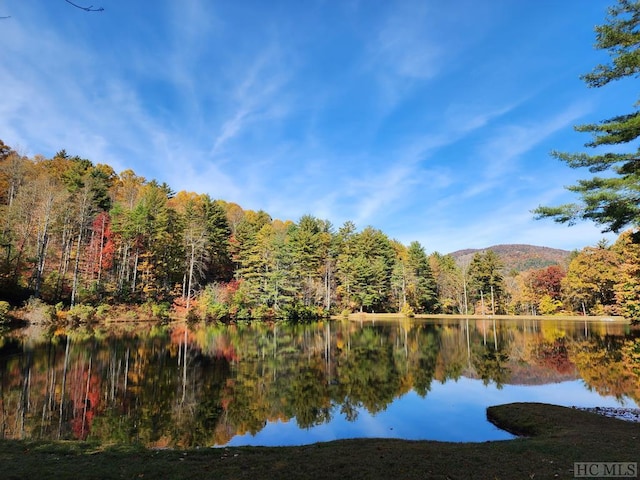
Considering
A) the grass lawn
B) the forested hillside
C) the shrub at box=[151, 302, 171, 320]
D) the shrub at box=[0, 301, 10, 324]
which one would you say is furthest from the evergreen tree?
the shrub at box=[151, 302, 171, 320]

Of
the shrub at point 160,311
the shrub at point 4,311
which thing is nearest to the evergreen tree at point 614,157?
the shrub at point 4,311

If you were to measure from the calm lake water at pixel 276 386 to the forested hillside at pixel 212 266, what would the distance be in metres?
11.1

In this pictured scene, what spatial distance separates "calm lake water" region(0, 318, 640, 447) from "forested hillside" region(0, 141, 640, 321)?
11.1 m

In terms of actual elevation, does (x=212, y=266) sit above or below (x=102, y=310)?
above

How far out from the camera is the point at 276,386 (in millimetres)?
14477

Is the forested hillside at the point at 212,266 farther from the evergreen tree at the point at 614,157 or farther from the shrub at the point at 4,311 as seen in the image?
the evergreen tree at the point at 614,157

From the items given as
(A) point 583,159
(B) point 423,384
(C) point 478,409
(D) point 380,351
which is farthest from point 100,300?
(A) point 583,159

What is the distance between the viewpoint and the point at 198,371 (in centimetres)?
1678

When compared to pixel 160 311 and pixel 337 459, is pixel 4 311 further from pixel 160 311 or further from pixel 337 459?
pixel 337 459

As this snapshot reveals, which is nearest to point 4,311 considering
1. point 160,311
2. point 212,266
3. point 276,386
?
point 160,311

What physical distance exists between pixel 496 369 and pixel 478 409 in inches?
318

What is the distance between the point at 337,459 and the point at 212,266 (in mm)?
52157

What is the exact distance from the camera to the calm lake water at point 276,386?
31.8 ft

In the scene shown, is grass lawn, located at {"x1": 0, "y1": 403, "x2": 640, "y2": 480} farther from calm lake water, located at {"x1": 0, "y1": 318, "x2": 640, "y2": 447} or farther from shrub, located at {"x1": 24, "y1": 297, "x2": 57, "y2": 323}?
shrub, located at {"x1": 24, "y1": 297, "x2": 57, "y2": 323}
